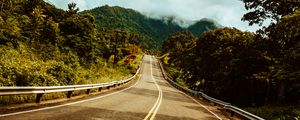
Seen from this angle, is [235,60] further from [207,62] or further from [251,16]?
[207,62]

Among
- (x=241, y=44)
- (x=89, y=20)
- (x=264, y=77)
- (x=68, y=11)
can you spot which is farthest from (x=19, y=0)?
(x=264, y=77)

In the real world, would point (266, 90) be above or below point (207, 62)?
below

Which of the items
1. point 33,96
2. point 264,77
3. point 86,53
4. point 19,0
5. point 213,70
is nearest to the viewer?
point 33,96

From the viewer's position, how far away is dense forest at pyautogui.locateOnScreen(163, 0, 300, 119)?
70.9 ft

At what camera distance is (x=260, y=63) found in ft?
104

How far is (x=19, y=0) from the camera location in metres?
90.2

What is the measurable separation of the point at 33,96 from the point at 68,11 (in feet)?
278

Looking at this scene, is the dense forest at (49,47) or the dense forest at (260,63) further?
the dense forest at (260,63)

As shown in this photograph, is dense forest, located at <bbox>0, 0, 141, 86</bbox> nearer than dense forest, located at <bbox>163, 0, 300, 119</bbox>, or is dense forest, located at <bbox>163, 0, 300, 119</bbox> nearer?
dense forest, located at <bbox>0, 0, 141, 86</bbox>

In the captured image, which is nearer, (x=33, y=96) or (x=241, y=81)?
(x=33, y=96)

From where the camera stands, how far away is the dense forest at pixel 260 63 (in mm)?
21609

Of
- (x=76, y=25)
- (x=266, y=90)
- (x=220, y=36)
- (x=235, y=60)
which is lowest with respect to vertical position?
(x=266, y=90)

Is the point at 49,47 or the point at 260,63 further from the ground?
the point at 49,47

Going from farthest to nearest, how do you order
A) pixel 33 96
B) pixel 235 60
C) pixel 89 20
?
pixel 89 20, pixel 235 60, pixel 33 96
